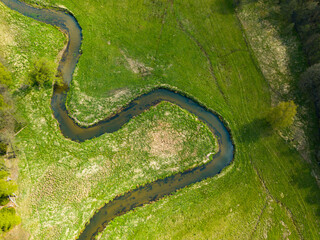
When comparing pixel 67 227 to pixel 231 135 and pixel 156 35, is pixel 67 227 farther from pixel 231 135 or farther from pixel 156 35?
pixel 156 35

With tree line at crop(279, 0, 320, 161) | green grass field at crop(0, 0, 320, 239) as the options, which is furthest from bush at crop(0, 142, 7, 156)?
tree line at crop(279, 0, 320, 161)

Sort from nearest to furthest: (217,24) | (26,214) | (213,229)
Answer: (26,214), (213,229), (217,24)

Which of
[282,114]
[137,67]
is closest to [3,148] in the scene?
[137,67]

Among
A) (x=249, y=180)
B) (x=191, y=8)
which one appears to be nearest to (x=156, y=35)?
(x=191, y=8)

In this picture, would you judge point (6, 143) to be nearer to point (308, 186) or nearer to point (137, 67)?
point (137, 67)

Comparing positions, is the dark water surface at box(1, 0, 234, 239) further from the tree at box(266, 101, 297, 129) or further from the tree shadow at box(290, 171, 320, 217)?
the tree shadow at box(290, 171, 320, 217)

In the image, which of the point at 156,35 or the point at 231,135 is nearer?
the point at 231,135
